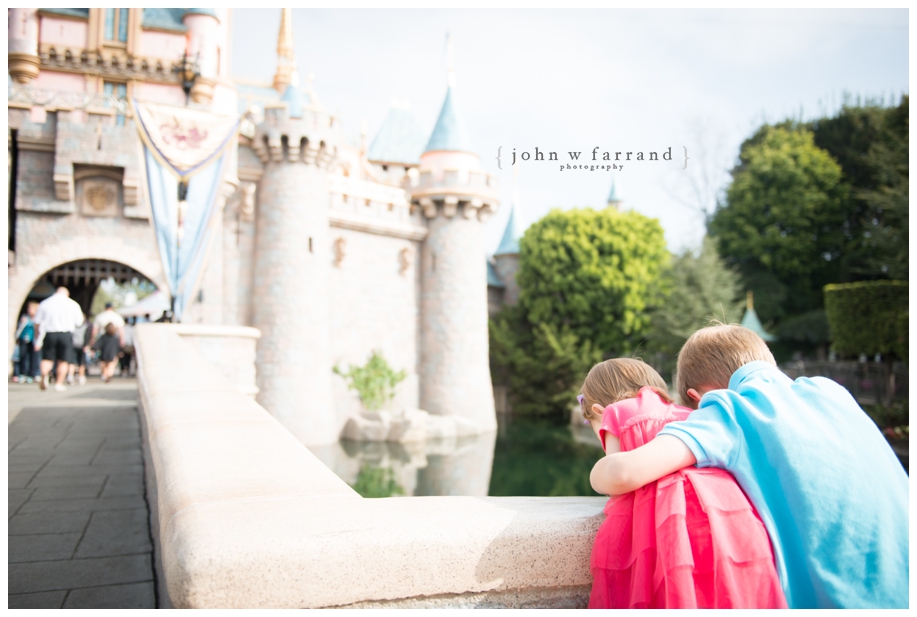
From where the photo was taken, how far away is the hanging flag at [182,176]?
967cm

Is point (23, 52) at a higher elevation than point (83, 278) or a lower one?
higher

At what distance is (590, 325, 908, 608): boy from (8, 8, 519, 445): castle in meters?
11.4

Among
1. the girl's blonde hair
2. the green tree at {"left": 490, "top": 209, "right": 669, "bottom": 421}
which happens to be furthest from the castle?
the girl's blonde hair

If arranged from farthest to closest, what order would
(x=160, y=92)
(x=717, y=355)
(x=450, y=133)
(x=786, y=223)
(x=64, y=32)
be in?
(x=786, y=223) < (x=450, y=133) < (x=160, y=92) < (x=64, y=32) < (x=717, y=355)

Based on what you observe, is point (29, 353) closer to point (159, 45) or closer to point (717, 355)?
point (159, 45)

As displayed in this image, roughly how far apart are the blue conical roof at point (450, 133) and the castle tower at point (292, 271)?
3798mm

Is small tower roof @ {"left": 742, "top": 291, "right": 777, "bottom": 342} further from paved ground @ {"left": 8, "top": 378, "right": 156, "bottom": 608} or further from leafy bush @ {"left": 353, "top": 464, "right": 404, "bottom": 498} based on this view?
paved ground @ {"left": 8, "top": 378, "right": 156, "bottom": 608}

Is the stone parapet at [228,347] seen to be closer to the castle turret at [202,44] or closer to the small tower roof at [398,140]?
the castle turret at [202,44]

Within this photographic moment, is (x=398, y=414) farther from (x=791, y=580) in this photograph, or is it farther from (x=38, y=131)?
(x=791, y=580)

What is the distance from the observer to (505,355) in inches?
842

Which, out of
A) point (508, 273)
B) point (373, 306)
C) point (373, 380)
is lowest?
point (373, 380)

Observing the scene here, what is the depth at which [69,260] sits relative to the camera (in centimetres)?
1210

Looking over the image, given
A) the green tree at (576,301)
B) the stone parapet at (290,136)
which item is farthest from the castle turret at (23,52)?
the green tree at (576,301)

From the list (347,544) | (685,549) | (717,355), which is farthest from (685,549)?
(347,544)
